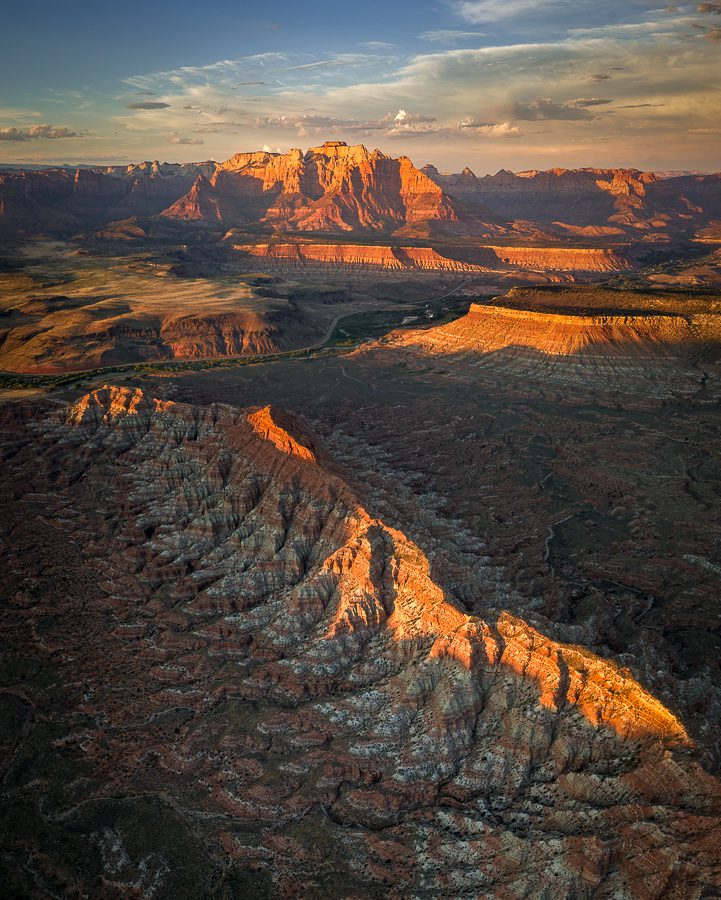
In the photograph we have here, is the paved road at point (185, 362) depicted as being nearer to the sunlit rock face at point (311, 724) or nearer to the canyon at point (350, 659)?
the canyon at point (350, 659)

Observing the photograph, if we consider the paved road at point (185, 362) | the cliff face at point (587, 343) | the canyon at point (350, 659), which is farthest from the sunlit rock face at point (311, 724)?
the paved road at point (185, 362)

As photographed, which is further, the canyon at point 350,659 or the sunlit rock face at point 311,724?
the canyon at point 350,659

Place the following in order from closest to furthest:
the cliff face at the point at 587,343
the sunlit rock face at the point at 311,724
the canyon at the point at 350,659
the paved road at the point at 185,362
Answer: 1. the sunlit rock face at the point at 311,724
2. the canyon at the point at 350,659
3. the cliff face at the point at 587,343
4. the paved road at the point at 185,362

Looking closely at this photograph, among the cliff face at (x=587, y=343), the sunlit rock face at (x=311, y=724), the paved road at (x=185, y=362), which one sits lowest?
the sunlit rock face at (x=311, y=724)

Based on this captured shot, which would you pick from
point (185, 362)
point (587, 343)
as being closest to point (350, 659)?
point (587, 343)

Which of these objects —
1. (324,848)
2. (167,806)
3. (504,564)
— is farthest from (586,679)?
(504,564)

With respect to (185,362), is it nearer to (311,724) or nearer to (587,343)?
(587,343)

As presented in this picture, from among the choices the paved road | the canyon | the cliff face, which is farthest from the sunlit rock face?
the paved road

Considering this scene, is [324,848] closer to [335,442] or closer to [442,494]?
[442,494]

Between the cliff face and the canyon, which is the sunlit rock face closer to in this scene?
the canyon

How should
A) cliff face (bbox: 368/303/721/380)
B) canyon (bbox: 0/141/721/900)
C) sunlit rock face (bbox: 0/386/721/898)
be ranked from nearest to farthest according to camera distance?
sunlit rock face (bbox: 0/386/721/898)
canyon (bbox: 0/141/721/900)
cliff face (bbox: 368/303/721/380)
